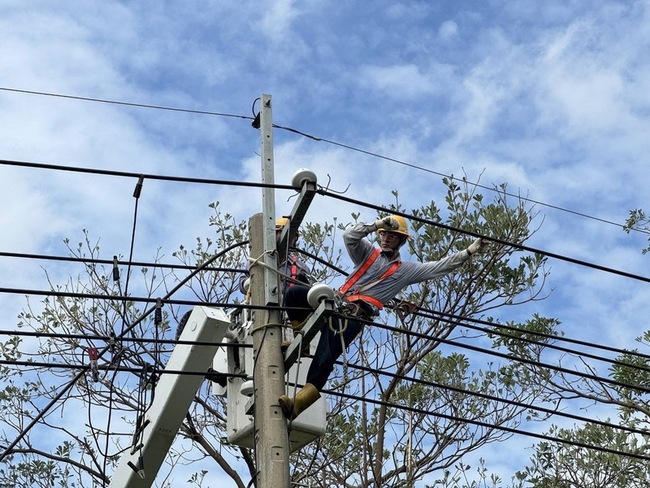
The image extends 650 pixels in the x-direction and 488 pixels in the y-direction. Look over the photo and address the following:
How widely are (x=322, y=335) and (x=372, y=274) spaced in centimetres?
82

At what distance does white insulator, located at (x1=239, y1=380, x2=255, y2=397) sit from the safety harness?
39.9 inches

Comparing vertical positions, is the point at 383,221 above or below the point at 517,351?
below

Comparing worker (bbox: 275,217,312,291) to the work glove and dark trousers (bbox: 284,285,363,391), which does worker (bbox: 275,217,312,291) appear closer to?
dark trousers (bbox: 284,285,363,391)

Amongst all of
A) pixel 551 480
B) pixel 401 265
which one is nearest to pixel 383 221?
pixel 401 265

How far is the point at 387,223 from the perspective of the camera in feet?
24.6

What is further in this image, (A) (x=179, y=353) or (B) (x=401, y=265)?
(B) (x=401, y=265)

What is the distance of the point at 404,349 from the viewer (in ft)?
42.5

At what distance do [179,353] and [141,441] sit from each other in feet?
2.11

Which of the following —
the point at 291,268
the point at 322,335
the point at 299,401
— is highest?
the point at 291,268

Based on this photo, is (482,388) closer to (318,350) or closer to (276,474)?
(318,350)

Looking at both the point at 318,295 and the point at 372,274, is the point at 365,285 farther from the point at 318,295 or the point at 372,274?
the point at 318,295

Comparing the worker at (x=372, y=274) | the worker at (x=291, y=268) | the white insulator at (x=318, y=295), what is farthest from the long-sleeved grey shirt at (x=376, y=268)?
the white insulator at (x=318, y=295)

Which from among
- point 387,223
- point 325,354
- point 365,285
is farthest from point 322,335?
point 387,223

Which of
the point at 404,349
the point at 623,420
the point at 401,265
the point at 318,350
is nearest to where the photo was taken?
the point at 318,350
